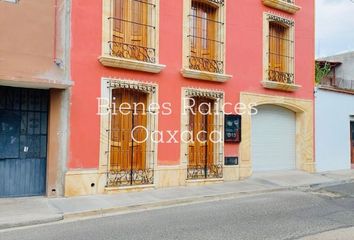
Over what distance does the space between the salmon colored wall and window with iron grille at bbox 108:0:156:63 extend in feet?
1.07

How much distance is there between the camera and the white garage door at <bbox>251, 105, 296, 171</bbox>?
14.2m

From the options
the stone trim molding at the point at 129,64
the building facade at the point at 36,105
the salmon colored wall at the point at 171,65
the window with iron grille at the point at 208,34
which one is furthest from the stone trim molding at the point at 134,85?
the window with iron grille at the point at 208,34

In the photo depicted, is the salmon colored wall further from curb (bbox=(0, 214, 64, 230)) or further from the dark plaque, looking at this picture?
curb (bbox=(0, 214, 64, 230))

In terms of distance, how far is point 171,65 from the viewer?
456 inches

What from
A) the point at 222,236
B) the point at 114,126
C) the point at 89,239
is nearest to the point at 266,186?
the point at 114,126

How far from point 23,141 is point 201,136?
5.20m

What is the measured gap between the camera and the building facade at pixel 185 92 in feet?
33.2

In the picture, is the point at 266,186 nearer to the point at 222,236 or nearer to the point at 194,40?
the point at 194,40

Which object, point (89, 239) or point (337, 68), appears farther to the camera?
point (337, 68)

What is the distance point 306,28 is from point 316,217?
946cm

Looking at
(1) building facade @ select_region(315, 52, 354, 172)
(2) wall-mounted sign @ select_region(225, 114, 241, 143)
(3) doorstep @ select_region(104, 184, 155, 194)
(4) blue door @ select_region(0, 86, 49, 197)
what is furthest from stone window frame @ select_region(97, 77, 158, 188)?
(1) building facade @ select_region(315, 52, 354, 172)

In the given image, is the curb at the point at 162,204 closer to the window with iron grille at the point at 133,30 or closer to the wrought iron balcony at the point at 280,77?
the window with iron grille at the point at 133,30

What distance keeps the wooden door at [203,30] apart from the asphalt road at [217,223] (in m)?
4.92

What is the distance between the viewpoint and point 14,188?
9.49 meters
